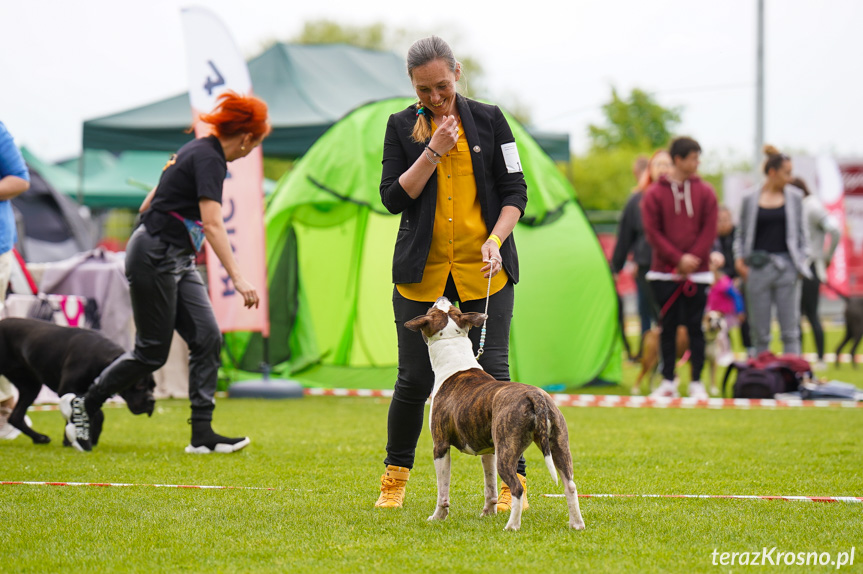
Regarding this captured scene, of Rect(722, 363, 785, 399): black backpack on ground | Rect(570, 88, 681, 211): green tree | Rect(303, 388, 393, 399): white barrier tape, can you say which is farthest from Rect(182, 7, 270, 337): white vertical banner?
Rect(570, 88, 681, 211): green tree

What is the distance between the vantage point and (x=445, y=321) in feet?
11.0

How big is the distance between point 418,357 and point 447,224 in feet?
1.62

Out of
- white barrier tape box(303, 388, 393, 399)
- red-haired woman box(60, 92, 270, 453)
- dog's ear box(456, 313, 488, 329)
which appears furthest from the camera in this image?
white barrier tape box(303, 388, 393, 399)

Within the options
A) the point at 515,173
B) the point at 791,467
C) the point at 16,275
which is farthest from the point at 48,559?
the point at 16,275

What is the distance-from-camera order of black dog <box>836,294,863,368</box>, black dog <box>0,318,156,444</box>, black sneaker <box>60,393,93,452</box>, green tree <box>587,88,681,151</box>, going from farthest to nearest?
green tree <box>587,88,681,151</box> < black dog <box>836,294,863,368</box> < black dog <box>0,318,156,444</box> < black sneaker <box>60,393,93,452</box>

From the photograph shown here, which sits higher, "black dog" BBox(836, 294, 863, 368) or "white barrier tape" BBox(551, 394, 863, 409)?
"white barrier tape" BBox(551, 394, 863, 409)

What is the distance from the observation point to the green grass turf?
9.05ft

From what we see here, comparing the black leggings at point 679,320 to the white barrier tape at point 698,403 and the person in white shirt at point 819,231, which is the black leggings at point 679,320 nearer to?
the white barrier tape at point 698,403

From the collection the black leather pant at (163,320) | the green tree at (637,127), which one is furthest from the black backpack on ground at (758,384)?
the green tree at (637,127)

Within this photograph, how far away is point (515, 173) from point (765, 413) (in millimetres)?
4215

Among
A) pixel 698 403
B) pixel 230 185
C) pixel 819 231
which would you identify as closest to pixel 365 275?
pixel 230 185

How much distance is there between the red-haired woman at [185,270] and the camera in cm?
470

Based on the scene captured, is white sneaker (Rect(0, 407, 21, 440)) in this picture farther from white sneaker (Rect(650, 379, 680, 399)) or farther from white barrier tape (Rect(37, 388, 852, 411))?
white sneaker (Rect(650, 379, 680, 399))

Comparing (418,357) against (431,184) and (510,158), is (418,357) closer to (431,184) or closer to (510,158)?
(431,184)
